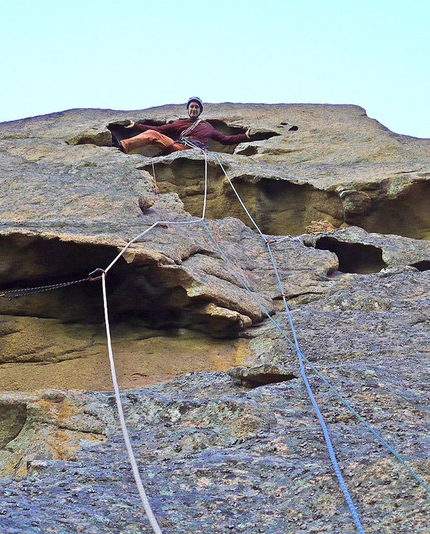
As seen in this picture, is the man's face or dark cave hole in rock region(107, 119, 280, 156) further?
dark cave hole in rock region(107, 119, 280, 156)

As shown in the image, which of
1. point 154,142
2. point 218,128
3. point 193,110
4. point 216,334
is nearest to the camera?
point 216,334

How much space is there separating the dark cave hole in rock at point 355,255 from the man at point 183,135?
132 inches

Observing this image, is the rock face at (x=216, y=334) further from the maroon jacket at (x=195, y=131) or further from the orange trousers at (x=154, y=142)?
the maroon jacket at (x=195, y=131)

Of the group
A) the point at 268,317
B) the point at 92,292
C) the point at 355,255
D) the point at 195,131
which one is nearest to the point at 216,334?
the point at 268,317

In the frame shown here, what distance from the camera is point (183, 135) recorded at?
12062 mm

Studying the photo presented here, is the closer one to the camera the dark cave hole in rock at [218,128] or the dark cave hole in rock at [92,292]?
the dark cave hole in rock at [92,292]

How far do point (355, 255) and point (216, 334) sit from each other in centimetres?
310

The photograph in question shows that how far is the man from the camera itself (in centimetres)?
1102

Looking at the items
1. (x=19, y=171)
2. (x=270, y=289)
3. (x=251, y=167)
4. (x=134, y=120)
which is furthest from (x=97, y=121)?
(x=270, y=289)

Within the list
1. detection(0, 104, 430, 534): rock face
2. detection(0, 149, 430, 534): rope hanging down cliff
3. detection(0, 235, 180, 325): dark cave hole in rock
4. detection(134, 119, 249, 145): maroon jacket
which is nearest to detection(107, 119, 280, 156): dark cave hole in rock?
detection(134, 119, 249, 145): maroon jacket

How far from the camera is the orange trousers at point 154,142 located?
10.7m

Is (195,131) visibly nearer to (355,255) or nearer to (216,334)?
(355,255)

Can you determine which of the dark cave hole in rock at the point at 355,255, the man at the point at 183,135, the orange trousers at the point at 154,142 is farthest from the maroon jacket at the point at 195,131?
the dark cave hole in rock at the point at 355,255

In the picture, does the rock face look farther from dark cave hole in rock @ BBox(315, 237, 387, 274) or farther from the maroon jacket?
the maroon jacket
